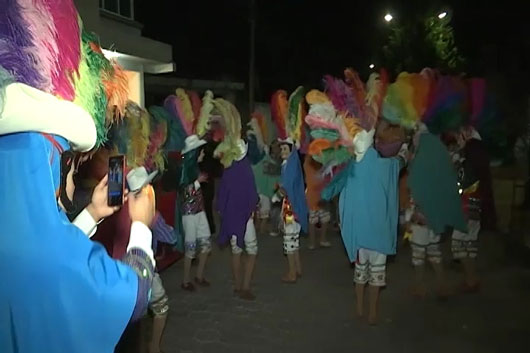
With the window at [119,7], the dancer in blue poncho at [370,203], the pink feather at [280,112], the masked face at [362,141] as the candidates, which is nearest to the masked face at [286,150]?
the pink feather at [280,112]

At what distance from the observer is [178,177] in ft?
18.3

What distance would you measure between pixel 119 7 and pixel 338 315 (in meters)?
5.54

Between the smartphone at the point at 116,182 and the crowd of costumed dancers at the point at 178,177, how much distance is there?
64 millimetres

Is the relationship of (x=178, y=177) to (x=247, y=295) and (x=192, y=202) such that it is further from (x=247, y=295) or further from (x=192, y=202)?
(x=247, y=295)

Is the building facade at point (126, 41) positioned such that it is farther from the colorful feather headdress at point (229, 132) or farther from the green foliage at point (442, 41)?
the green foliage at point (442, 41)

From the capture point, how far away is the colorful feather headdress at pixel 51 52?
155 centimetres

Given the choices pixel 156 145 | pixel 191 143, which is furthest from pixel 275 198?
pixel 156 145

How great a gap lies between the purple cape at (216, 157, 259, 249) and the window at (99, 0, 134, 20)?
3.50 m

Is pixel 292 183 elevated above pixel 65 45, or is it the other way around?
pixel 65 45

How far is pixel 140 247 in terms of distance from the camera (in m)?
1.87

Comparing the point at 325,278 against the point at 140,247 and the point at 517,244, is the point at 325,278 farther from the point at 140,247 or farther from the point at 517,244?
the point at 140,247

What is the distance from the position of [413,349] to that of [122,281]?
3470mm

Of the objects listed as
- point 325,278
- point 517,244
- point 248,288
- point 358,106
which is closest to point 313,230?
point 325,278

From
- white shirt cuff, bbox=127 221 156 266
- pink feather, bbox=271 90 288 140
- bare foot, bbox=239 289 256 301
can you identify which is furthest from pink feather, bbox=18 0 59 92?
pink feather, bbox=271 90 288 140
